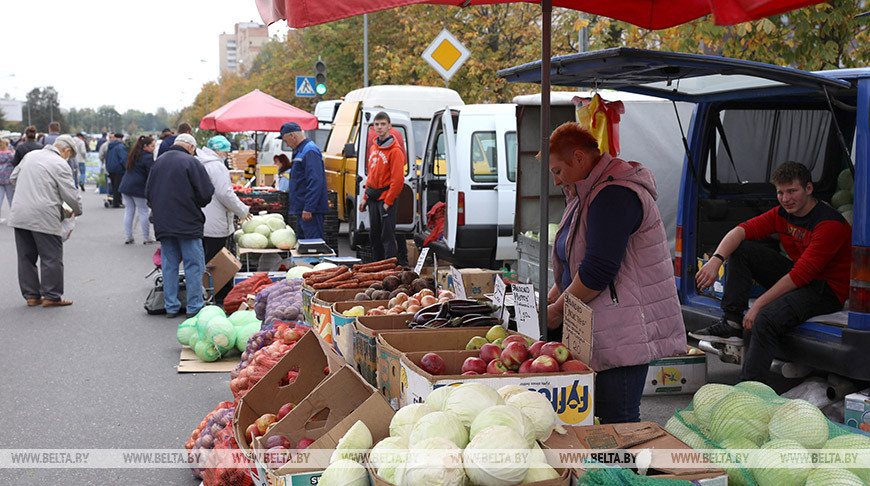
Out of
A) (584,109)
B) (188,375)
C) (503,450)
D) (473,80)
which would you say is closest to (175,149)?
(188,375)

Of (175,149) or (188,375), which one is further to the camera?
(175,149)

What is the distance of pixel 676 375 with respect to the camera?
5953 mm

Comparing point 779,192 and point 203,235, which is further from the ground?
point 779,192

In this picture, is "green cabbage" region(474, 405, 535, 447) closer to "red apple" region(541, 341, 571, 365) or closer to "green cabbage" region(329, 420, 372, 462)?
"green cabbage" region(329, 420, 372, 462)

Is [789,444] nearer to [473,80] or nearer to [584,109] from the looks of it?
[584,109]

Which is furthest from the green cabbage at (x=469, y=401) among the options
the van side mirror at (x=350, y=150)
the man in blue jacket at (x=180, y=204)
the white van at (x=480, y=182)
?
the van side mirror at (x=350, y=150)

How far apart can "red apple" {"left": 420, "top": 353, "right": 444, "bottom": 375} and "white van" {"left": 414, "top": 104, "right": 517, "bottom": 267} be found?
281 inches

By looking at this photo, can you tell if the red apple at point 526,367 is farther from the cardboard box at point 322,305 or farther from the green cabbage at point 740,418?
the cardboard box at point 322,305

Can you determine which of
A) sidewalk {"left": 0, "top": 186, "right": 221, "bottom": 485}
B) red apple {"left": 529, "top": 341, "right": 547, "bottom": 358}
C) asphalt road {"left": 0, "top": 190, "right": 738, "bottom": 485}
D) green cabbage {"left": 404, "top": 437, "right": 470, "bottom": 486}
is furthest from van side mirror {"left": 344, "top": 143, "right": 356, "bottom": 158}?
green cabbage {"left": 404, "top": 437, "right": 470, "bottom": 486}

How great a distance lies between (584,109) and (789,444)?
2.06 m

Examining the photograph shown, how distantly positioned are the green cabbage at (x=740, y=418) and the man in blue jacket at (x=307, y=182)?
8.52 m

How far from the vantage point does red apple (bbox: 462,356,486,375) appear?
3205 millimetres

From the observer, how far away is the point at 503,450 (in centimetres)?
232

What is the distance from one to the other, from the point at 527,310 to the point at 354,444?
1.16m
